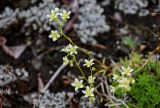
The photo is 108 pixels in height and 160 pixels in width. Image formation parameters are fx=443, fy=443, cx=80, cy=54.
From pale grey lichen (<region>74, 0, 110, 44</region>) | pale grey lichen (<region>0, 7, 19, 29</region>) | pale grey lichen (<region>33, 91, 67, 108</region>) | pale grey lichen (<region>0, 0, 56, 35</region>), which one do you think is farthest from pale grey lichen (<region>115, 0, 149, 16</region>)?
pale grey lichen (<region>33, 91, 67, 108</region>)

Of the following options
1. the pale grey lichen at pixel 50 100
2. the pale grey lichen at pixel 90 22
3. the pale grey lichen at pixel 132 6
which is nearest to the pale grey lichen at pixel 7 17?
the pale grey lichen at pixel 90 22

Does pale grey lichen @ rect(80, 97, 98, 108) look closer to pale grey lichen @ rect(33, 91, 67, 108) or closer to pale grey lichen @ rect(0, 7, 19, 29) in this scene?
pale grey lichen @ rect(33, 91, 67, 108)

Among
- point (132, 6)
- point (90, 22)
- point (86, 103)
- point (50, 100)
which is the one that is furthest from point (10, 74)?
point (132, 6)

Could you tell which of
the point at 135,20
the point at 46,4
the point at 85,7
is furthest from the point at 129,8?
the point at 46,4

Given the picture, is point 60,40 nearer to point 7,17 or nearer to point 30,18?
point 30,18

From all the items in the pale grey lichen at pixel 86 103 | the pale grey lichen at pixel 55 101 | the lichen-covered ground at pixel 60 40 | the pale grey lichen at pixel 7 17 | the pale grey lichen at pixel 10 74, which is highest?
the pale grey lichen at pixel 7 17

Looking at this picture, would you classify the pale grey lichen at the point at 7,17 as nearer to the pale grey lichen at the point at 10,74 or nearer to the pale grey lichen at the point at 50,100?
the pale grey lichen at the point at 10,74

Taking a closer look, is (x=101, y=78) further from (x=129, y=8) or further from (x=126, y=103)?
(x=129, y=8)
